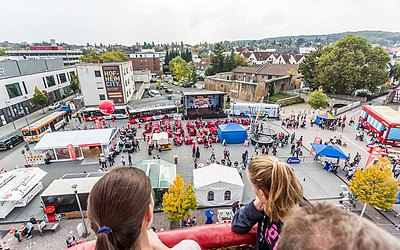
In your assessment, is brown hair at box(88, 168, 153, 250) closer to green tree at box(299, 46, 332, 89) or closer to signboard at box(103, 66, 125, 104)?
signboard at box(103, 66, 125, 104)

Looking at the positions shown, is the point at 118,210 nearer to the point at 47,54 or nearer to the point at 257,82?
the point at 257,82

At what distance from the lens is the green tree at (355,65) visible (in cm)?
2903

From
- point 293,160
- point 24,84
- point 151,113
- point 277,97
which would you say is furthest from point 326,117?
point 24,84

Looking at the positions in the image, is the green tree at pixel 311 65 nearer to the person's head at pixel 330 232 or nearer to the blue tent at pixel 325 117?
the blue tent at pixel 325 117

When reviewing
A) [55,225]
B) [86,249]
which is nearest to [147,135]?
[55,225]

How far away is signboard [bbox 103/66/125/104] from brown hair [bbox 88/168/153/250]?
31.1 metres

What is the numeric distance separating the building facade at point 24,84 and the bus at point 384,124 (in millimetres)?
41756

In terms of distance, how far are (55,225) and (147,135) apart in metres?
12.0

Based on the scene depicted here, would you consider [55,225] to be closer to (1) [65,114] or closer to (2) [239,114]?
(1) [65,114]

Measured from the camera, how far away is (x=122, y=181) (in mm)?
1470

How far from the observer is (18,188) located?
487 inches

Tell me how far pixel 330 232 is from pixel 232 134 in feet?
63.3

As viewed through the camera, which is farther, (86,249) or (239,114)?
(239,114)

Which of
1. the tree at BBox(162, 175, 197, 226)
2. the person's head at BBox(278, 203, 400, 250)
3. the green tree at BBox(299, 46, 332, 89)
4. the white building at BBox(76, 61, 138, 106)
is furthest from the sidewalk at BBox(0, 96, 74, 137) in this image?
the green tree at BBox(299, 46, 332, 89)
